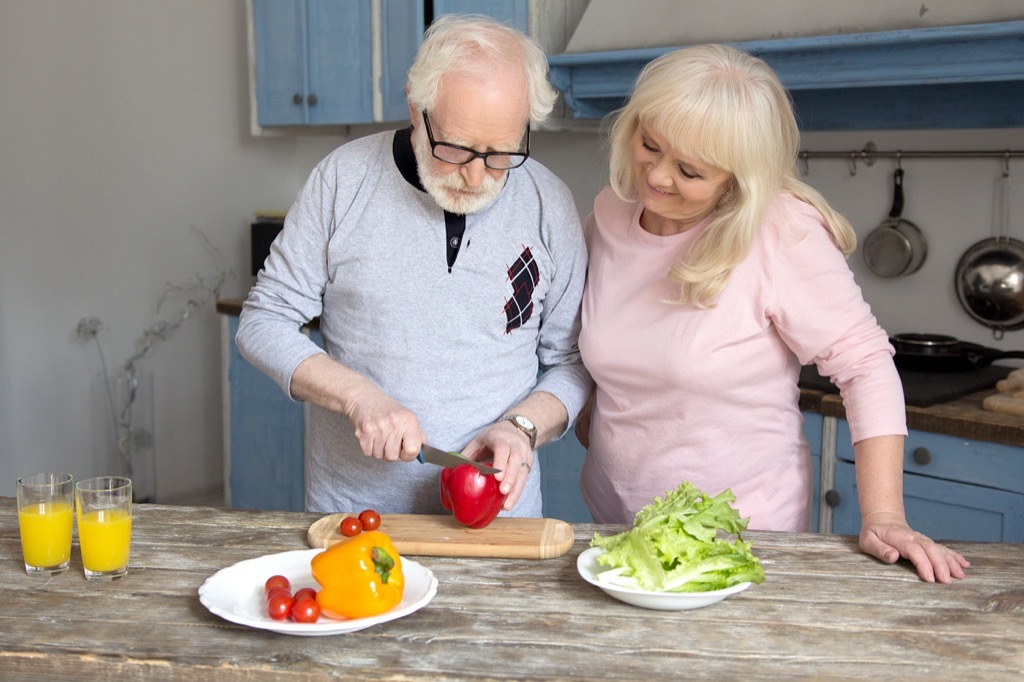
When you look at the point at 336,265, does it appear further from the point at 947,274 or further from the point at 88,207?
the point at 88,207

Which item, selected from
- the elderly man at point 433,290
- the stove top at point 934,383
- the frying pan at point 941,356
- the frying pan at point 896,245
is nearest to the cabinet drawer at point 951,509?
the stove top at point 934,383

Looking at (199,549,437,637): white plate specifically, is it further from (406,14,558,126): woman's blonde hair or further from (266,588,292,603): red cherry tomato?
(406,14,558,126): woman's blonde hair

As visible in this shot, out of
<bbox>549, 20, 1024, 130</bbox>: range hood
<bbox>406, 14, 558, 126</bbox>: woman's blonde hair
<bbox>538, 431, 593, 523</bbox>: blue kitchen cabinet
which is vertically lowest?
<bbox>538, 431, 593, 523</bbox>: blue kitchen cabinet

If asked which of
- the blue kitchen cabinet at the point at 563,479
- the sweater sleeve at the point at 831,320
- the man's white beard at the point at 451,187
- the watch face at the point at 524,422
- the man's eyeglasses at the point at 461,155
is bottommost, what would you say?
the blue kitchen cabinet at the point at 563,479

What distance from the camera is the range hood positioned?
95.3 inches

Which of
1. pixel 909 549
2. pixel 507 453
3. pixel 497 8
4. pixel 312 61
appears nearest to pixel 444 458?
pixel 507 453

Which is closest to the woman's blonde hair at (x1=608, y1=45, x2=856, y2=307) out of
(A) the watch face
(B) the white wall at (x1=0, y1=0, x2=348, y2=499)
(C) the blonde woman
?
(C) the blonde woman

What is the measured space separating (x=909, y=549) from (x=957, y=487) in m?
1.12

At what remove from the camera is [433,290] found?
5.71ft

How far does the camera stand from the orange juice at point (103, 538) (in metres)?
1.35

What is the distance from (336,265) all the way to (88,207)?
2661 mm

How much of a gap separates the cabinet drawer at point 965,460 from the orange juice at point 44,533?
168 cm

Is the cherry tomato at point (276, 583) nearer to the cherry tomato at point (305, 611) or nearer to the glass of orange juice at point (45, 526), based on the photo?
the cherry tomato at point (305, 611)

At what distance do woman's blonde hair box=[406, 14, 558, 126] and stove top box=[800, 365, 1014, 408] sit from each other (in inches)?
50.3
